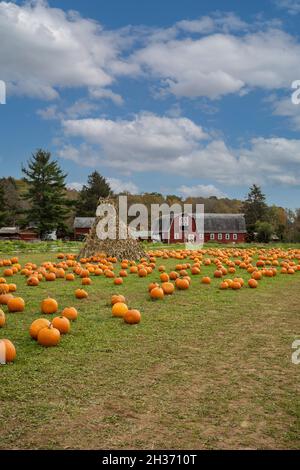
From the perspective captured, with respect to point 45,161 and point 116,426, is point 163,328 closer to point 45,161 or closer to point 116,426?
point 116,426

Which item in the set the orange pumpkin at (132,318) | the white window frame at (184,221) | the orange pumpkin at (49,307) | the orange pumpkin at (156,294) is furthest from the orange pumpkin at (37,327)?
the white window frame at (184,221)

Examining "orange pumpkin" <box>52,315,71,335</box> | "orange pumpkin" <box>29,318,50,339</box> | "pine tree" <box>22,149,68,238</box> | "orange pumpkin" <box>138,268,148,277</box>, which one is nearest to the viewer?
"orange pumpkin" <box>29,318,50,339</box>

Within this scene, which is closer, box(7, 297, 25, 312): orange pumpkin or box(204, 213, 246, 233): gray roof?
box(7, 297, 25, 312): orange pumpkin

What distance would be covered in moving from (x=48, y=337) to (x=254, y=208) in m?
72.9

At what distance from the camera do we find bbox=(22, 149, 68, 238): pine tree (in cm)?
5784

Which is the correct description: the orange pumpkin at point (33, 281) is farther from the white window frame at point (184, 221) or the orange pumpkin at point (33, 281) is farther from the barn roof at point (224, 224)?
the barn roof at point (224, 224)

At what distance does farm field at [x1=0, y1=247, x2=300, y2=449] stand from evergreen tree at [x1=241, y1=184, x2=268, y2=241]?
6776 centimetres

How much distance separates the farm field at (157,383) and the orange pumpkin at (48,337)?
92 millimetres

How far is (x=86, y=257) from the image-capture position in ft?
63.9

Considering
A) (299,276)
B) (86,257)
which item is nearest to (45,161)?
(86,257)

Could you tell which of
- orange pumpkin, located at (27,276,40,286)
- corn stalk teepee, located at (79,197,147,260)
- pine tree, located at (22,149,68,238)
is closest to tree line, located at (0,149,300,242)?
pine tree, located at (22,149,68,238)

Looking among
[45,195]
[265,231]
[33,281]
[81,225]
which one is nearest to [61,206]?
[45,195]

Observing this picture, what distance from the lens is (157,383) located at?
4773mm

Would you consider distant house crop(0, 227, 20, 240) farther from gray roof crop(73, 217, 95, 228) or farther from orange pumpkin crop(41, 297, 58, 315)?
orange pumpkin crop(41, 297, 58, 315)
